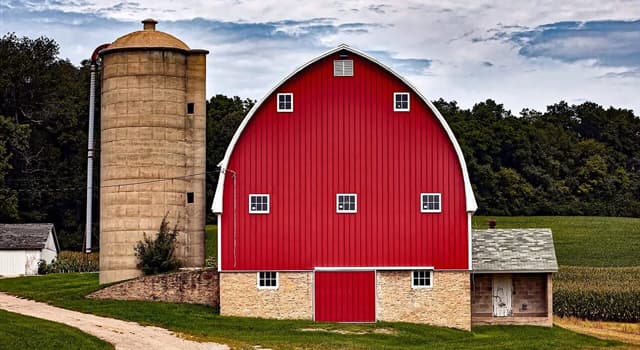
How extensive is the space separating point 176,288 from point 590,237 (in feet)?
142

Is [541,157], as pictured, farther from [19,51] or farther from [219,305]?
[219,305]

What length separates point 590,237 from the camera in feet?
246

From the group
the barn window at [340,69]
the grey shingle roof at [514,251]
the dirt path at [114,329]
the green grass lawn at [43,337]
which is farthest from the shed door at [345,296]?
the green grass lawn at [43,337]

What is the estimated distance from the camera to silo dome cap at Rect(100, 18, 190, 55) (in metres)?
41.6

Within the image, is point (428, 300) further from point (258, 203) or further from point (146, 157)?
point (146, 157)

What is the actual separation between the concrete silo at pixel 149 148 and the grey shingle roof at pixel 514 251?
34.3 ft

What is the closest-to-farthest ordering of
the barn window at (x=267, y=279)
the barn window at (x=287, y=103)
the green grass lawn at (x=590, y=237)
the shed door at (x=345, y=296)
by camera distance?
the shed door at (x=345, y=296) < the barn window at (x=267, y=279) < the barn window at (x=287, y=103) < the green grass lawn at (x=590, y=237)

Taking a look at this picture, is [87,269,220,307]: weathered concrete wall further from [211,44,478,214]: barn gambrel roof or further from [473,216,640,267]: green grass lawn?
[473,216,640,267]: green grass lawn

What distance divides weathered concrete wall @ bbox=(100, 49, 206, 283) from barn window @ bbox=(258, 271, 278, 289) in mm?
5293

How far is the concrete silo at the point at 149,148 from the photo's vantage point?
40.8m

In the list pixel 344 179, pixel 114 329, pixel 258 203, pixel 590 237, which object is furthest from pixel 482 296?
pixel 590 237

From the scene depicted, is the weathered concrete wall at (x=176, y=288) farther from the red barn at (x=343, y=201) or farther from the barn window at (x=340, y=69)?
the barn window at (x=340, y=69)

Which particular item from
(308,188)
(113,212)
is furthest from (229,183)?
(113,212)

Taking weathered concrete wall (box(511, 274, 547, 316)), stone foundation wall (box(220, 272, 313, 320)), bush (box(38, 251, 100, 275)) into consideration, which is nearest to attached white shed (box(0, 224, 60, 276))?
bush (box(38, 251, 100, 275))
